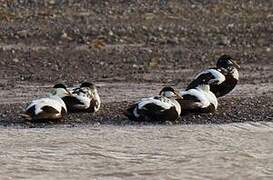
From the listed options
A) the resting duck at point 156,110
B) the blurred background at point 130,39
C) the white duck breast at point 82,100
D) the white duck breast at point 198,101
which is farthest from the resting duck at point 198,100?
the blurred background at point 130,39

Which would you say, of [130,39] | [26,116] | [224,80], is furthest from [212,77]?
[130,39]

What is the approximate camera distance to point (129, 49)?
13.0m

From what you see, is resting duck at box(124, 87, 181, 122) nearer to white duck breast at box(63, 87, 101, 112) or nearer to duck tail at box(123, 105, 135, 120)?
duck tail at box(123, 105, 135, 120)

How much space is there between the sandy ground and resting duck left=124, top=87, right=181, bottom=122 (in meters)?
0.17

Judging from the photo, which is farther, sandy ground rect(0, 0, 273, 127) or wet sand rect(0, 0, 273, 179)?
sandy ground rect(0, 0, 273, 127)

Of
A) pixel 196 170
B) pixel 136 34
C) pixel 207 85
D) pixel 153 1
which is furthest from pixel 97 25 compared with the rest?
pixel 196 170

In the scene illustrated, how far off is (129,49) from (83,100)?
5.09 meters

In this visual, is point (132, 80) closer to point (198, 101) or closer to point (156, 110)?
point (198, 101)

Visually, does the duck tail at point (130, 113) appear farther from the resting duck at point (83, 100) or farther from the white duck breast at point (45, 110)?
the white duck breast at point (45, 110)

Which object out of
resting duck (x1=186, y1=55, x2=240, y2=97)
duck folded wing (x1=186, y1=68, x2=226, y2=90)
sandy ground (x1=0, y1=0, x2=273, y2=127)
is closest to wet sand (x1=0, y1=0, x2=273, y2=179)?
sandy ground (x1=0, y1=0, x2=273, y2=127)

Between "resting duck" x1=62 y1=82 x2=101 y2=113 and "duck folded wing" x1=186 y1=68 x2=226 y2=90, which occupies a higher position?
"duck folded wing" x1=186 y1=68 x2=226 y2=90

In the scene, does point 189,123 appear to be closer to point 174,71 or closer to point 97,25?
point 174,71

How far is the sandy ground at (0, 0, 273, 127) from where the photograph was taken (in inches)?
356

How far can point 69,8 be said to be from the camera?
16.8 meters
